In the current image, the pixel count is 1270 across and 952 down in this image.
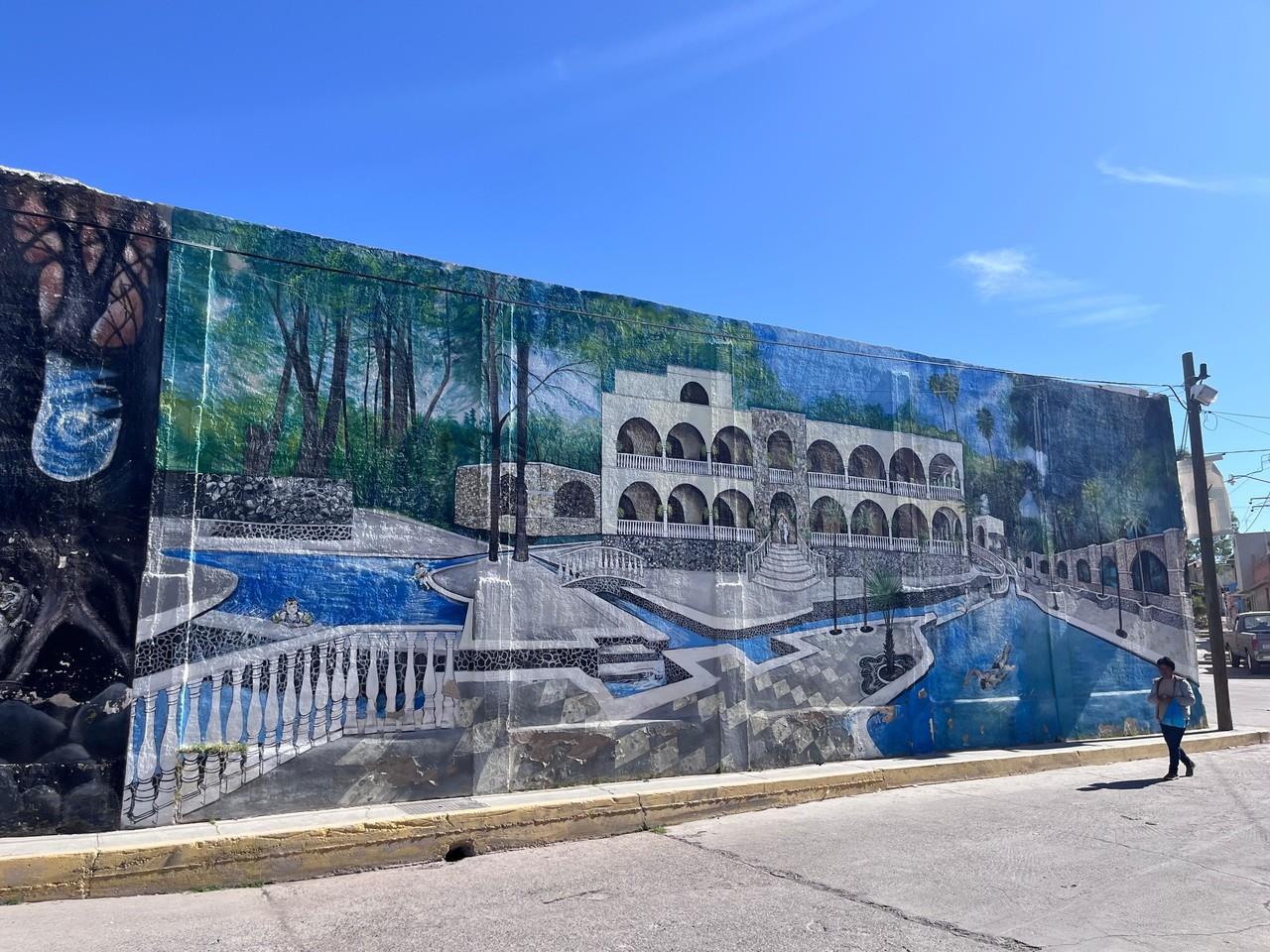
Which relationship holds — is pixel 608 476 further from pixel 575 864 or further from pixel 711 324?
pixel 575 864

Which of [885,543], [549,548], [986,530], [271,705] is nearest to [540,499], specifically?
[549,548]

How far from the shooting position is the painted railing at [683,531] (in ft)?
35.1

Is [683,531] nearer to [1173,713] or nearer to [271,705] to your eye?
[271,705]

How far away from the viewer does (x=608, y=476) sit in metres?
10.7

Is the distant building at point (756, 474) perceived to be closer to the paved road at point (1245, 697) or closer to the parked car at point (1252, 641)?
the paved road at point (1245, 697)

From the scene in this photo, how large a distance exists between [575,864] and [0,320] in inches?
255

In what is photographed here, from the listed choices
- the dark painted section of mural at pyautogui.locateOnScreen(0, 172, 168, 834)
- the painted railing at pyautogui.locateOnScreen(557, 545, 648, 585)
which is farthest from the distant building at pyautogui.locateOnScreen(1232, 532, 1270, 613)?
the dark painted section of mural at pyautogui.locateOnScreen(0, 172, 168, 834)

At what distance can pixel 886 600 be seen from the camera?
1245cm

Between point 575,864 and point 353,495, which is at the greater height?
point 353,495

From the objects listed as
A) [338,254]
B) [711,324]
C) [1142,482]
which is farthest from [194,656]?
[1142,482]

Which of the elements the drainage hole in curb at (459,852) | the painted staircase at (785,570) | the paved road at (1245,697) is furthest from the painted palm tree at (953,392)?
the drainage hole in curb at (459,852)

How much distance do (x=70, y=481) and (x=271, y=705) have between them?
2518mm

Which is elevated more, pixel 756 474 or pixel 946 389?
pixel 946 389

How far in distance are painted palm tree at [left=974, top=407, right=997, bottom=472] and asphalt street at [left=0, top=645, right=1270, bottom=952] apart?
5.73m
